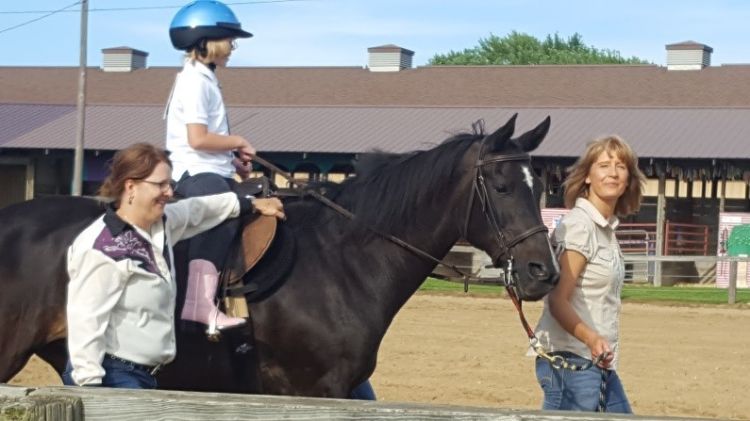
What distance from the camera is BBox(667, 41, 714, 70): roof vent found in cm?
3703

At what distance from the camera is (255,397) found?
12.1 ft

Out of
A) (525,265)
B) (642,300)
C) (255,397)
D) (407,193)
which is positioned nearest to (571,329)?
(525,265)

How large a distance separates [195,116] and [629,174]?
2181mm

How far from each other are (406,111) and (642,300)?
1549cm

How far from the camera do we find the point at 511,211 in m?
5.64

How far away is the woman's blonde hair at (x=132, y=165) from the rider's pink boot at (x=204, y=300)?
1129 millimetres

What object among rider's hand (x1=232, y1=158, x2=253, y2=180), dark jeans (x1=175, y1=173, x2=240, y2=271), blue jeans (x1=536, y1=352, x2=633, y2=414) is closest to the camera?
blue jeans (x1=536, y1=352, x2=633, y2=414)

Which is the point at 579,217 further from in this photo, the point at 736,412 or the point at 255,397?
the point at 736,412

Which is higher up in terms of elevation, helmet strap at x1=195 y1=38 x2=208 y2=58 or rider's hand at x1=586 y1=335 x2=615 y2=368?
helmet strap at x1=195 y1=38 x2=208 y2=58

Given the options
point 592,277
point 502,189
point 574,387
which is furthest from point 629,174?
point 574,387

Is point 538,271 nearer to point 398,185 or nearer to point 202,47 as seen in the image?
point 398,185

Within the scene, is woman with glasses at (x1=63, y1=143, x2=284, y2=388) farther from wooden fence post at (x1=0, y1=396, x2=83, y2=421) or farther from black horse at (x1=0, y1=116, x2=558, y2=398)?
black horse at (x1=0, y1=116, x2=558, y2=398)

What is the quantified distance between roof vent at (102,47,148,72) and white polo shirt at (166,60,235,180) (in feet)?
125

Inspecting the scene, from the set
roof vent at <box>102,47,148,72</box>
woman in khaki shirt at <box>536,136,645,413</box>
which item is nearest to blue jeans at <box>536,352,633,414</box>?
woman in khaki shirt at <box>536,136,645,413</box>
